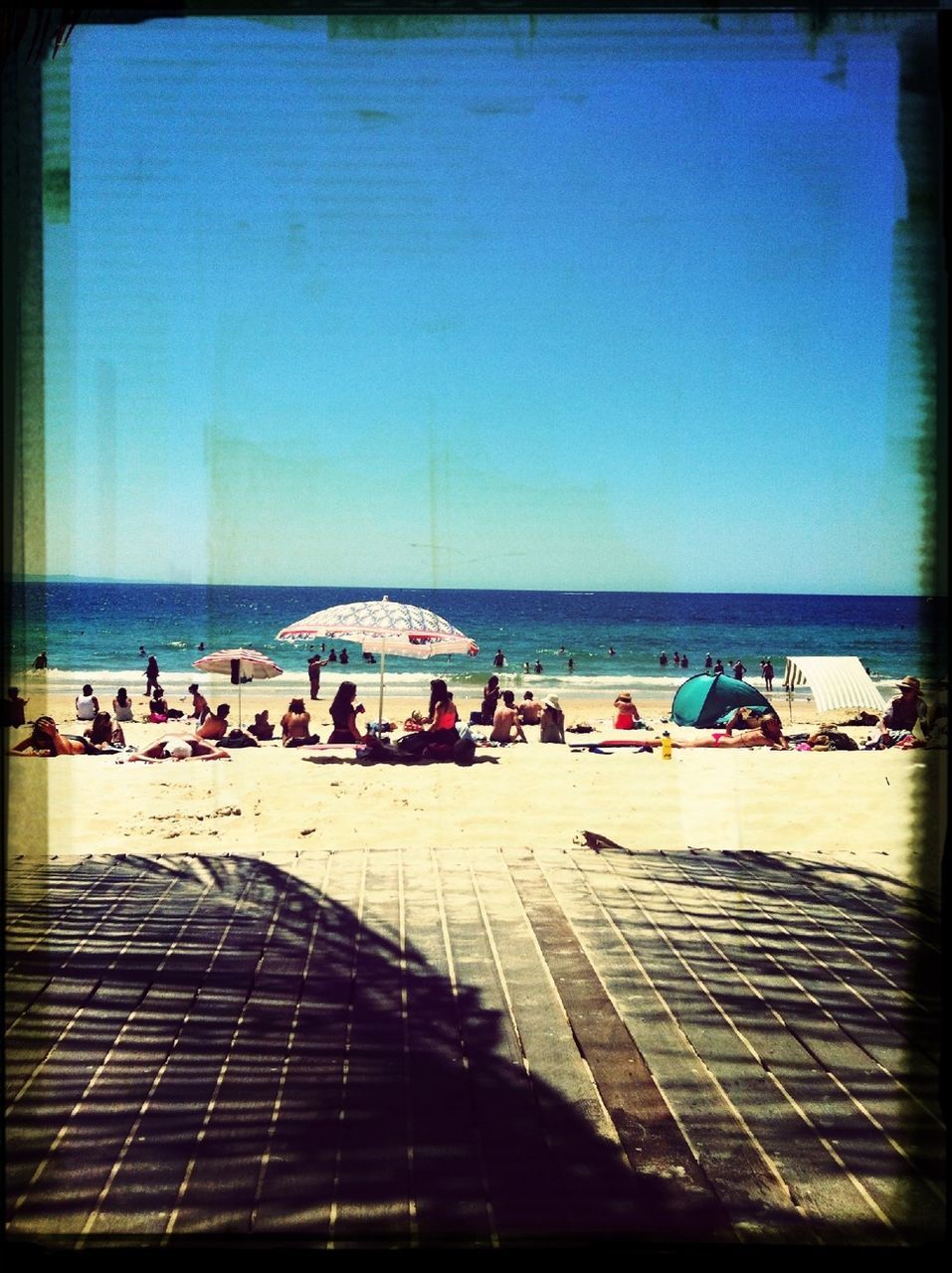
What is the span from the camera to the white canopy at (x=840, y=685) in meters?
12.1

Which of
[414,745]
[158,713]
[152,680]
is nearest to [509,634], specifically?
[152,680]

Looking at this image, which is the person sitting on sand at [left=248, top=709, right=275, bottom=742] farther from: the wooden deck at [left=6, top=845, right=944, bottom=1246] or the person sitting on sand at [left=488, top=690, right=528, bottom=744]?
the wooden deck at [left=6, top=845, right=944, bottom=1246]

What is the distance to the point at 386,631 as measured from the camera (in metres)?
10.4

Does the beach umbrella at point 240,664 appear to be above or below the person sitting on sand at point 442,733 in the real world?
above

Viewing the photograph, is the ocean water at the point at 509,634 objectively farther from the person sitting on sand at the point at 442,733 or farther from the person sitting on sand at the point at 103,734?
the person sitting on sand at the point at 442,733

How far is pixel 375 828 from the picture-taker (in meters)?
6.21

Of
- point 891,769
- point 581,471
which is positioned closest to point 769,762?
point 891,769

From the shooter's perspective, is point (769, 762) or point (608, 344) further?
point (608, 344)

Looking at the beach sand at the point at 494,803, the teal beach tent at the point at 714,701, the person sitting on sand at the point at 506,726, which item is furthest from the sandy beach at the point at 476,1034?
the teal beach tent at the point at 714,701

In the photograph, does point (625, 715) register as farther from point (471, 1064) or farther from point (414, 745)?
point (471, 1064)

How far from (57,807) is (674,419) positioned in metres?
41.3

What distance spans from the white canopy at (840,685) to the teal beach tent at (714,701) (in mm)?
656

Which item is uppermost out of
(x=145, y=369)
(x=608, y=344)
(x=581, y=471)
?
(x=608, y=344)

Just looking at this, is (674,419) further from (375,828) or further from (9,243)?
(9,243)
